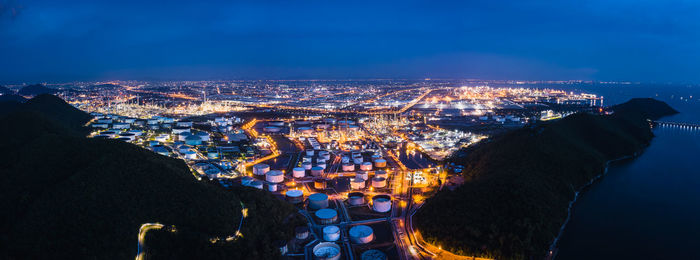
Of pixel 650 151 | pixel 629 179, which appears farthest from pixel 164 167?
pixel 650 151

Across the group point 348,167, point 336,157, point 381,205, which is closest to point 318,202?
point 381,205

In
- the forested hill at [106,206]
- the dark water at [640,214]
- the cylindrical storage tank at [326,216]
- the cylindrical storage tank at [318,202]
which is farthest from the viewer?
the cylindrical storage tank at [318,202]

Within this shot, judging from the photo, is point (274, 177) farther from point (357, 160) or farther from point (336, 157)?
point (336, 157)

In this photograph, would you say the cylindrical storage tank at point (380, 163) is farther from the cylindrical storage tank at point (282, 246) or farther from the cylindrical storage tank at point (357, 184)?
the cylindrical storage tank at point (282, 246)

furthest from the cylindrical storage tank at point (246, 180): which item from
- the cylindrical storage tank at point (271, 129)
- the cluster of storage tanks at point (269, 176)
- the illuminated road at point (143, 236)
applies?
the cylindrical storage tank at point (271, 129)

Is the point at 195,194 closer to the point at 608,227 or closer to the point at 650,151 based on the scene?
the point at 608,227

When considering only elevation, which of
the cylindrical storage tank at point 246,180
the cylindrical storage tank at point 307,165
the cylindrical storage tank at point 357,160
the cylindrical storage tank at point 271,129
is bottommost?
the cylindrical storage tank at point 246,180

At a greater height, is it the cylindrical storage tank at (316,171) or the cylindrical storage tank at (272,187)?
the cylindrical storage tank at (316,171)
